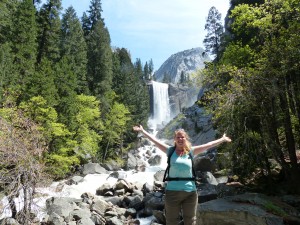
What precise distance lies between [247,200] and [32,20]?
30675mm

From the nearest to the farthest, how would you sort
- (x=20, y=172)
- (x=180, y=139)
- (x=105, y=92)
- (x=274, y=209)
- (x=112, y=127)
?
(x=180, y=139) < (x=274, y=209) < (x=20, y=172) < (x=112, y=127) < (x=105, y=92)

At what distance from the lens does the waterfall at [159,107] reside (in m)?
85.3

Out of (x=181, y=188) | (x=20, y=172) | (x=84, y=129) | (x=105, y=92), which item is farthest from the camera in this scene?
(x=105, y=92)

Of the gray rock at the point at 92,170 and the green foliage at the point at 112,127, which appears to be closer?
the gray rock at the point at 92,170

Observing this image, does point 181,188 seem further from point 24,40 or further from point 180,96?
point 180,96

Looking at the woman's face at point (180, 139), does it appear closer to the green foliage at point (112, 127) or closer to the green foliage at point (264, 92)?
the green foliage at point (264, 92)

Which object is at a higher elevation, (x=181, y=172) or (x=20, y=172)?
(x=181, y=172)

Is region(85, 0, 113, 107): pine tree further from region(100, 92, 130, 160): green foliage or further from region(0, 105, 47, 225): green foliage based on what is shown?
region(0, 105, 47, 225): green foliage

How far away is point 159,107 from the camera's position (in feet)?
292

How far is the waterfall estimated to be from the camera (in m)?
85.3

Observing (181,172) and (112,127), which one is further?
(112,127)

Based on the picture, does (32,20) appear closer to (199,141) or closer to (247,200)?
(199,141)

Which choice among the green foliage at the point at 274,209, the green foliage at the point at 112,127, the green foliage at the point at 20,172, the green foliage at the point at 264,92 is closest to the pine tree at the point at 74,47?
the green foliage at the point at 112,127

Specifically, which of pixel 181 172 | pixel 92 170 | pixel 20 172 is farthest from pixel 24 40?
pixel 181 172
